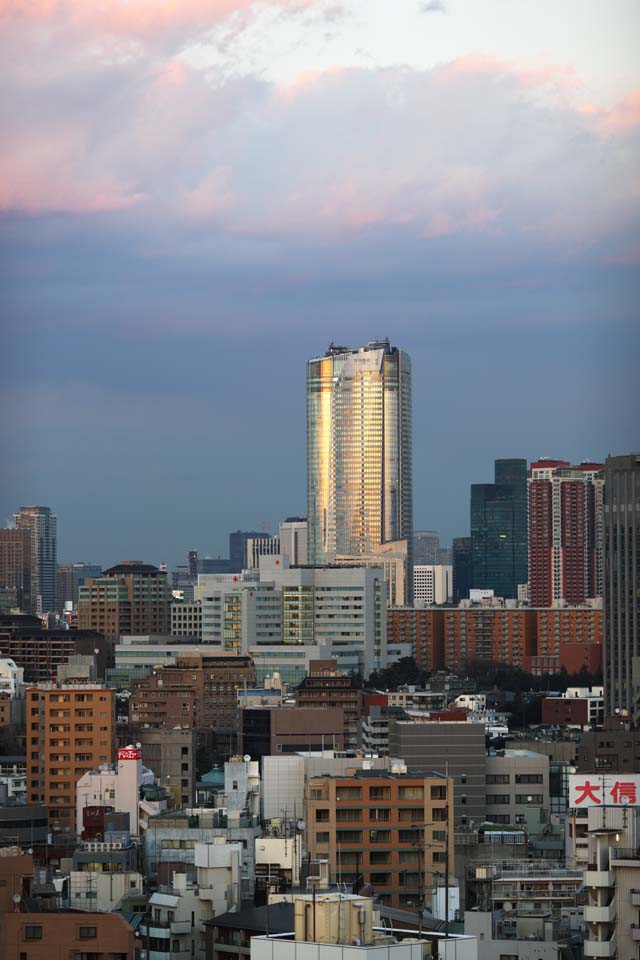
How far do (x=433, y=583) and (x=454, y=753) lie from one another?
66.5 m

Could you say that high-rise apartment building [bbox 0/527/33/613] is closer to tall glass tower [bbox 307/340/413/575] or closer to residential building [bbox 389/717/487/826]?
tall glass tower [bbox 307/340/413/575]

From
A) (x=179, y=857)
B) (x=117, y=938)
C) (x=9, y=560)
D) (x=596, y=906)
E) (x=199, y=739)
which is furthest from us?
(x=9, y=560)

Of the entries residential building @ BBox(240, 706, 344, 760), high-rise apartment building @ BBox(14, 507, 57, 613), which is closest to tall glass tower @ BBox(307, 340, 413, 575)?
high-rise apartment building @ BBox(14, 507, 57, 613)

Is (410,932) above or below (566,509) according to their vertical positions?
below

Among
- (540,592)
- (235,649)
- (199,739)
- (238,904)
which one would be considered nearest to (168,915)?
(238,904)

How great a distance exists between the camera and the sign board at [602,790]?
575 inches

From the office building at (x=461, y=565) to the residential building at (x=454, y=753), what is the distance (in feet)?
223

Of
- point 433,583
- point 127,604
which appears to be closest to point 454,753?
point 127,604

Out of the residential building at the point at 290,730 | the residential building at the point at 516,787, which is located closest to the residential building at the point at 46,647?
the residential building at the point at 290,730

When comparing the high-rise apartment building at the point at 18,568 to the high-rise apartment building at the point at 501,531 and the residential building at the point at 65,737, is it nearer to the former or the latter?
the high-rise apartment building at the point at 501,531

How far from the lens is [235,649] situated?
47875 mm

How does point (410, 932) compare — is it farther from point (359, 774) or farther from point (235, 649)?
point (235, 649)

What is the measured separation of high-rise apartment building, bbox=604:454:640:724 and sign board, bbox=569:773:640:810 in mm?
19608

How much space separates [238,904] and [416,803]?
334cm
